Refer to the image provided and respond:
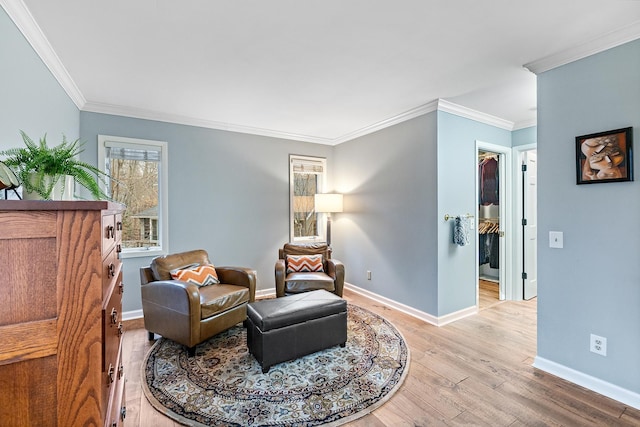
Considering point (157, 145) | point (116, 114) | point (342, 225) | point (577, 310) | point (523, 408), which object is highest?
point (116, 114)

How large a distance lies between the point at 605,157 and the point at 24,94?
3.96 m

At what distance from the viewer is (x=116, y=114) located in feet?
11.2

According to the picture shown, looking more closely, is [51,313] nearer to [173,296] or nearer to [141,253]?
[173,296]

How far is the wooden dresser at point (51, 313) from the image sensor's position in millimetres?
729

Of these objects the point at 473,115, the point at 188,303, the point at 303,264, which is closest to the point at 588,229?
the point at 473,115

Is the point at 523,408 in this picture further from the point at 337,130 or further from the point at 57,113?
the point at 57,113

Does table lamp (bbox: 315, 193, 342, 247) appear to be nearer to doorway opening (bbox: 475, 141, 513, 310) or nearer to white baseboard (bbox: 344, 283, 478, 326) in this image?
white baseboard (bbox: 344, 283, 478, 326)

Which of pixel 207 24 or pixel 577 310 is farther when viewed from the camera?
pixel 577 310

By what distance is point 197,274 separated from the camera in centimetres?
305

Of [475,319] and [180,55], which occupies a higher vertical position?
[180,55]

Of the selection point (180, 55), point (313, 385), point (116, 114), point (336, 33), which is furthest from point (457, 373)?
point (116, 114)

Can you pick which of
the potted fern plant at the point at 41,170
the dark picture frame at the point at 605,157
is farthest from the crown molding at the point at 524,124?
the potted fern plant at the point at 41,170

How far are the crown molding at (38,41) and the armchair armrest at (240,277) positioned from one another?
88.7 inches

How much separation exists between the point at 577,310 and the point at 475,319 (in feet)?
4.51
